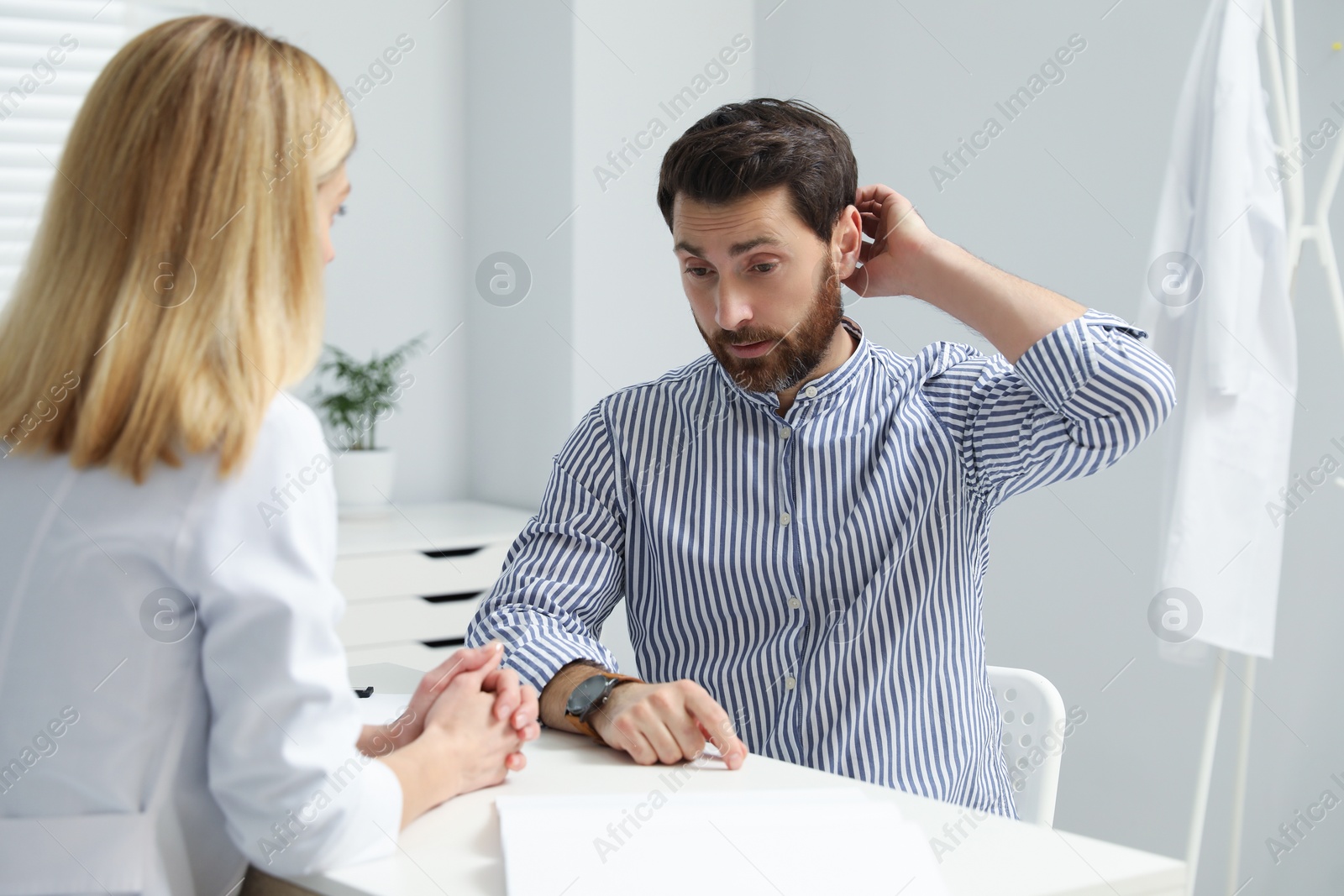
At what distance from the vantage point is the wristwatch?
122 cm

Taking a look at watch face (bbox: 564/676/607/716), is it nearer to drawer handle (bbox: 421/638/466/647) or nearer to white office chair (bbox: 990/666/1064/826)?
white office chair (bbox: 990/666/1064/826)

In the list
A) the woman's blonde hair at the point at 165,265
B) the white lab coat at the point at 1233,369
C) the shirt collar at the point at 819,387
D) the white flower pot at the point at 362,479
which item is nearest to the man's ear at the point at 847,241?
the shirt collar at the point at 819,387

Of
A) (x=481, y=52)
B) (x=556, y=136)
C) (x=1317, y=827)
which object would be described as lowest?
(x=1317, y=827)

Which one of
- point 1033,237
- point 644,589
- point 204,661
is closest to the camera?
point 204,661

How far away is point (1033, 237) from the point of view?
8.37ft

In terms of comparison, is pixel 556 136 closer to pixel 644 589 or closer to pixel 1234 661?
pixel 644 589

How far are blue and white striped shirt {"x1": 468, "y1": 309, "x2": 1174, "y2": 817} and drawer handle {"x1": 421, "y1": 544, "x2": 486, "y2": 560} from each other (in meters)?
1.21

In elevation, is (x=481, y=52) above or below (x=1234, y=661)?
above

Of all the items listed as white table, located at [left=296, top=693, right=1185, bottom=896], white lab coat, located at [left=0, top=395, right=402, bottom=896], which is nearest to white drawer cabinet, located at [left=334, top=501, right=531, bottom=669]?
white table, located at [left=296, top=693, right=1185, bottom=896]

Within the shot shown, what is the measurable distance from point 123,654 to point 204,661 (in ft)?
0.19

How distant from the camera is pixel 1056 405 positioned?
1.45 metres

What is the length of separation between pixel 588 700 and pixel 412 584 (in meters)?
1.57

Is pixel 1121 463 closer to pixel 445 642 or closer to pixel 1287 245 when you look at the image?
pixel 1287 245

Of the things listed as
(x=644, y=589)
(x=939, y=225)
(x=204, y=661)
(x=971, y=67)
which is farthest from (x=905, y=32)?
(x=204, y=661)
